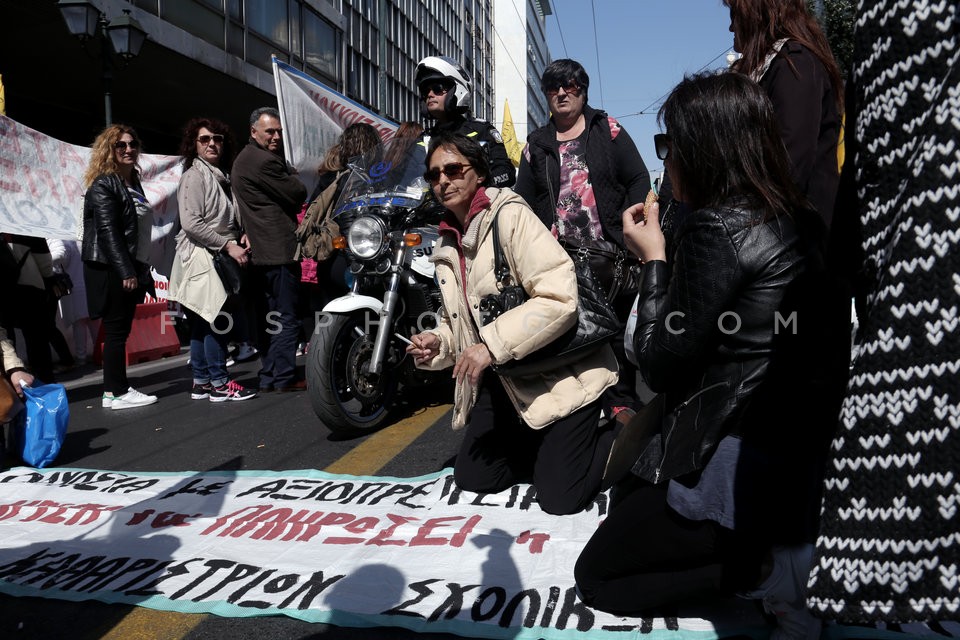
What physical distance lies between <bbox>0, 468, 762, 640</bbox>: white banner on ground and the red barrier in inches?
165

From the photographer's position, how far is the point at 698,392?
1.80 metres

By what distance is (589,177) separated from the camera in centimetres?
384

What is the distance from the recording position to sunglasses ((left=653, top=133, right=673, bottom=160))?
74.0 inches

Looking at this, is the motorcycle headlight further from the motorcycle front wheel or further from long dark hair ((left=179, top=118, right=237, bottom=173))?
long dark hair ((left=179, top=118, right=237, bottom=173))

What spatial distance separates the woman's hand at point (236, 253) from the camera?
207 inches

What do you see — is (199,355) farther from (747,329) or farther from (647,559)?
(747,329)

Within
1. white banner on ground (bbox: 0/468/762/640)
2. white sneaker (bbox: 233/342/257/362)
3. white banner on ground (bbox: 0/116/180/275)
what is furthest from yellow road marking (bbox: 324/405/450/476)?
white banner on ground (bbox: 0/116/180/275)

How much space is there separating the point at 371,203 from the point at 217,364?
2001mm

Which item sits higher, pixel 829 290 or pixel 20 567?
pixel 829 290

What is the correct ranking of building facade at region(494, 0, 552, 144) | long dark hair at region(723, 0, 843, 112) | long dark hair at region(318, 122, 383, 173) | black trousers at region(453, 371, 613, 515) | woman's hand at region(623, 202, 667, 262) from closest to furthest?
1. woman's hand at region(623, 202, 667, 262)
2. long dark hair at region(723, 0, 843, 112)
3. black trousers at region(453, 371, 613, 515)
4. long dark hair at region(318, 122, 383, 173)
5. building facade at region(494, 0, 552, 144)

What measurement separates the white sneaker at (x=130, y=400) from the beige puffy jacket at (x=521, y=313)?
3021 mm

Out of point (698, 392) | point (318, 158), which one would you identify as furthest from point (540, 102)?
point (698, 392)

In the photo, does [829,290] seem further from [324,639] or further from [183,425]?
[183,425]

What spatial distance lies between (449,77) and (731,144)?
271cm
